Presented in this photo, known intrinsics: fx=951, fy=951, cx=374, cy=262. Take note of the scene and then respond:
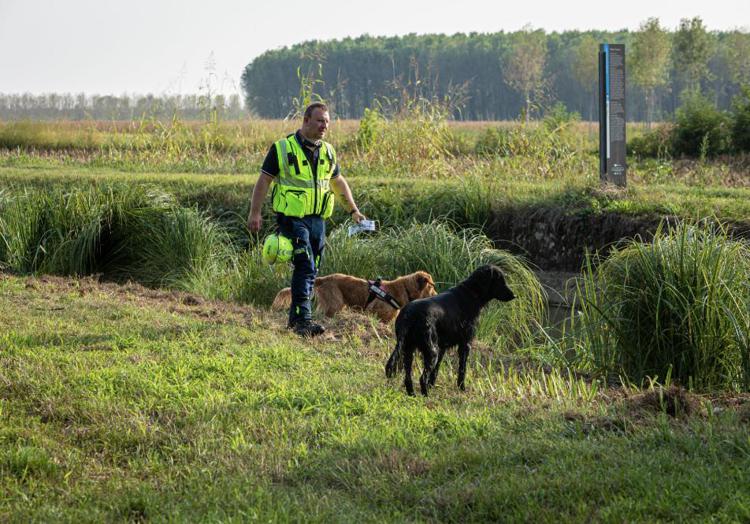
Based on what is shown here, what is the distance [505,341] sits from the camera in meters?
9.87

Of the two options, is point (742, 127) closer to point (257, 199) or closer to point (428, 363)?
point (257, 199)

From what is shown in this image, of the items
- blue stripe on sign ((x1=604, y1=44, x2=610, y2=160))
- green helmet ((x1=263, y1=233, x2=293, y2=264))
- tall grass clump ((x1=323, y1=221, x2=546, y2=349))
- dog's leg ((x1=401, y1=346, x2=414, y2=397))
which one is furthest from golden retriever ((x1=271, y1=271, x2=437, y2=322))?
blue stripe on sign ((x1=604, y1=44, x2=610, y2=160))

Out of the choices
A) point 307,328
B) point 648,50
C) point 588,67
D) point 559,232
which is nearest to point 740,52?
point 588,67

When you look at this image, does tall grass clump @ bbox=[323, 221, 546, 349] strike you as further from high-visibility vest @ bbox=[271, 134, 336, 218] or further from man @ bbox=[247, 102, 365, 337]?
high-visibility vest @ bbox=[271, 134, 336, 218]

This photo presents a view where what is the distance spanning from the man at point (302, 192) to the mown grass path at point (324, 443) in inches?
41.7

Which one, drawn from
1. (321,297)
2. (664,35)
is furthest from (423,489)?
(664,35)

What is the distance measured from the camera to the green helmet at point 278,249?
27.8 feet

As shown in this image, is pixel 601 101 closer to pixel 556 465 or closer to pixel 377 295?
pixel 377 295

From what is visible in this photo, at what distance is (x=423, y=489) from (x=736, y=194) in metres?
10.9

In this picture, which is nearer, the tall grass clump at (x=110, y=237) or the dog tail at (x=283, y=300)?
the dog tail at (x=283, y=300)

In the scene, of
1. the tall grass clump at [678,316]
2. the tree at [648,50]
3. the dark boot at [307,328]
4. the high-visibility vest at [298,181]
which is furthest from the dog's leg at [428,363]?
the tree at [648,50]

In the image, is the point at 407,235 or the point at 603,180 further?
the point at 603,180

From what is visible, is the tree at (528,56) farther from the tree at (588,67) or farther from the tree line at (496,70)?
the tree at (588,67)

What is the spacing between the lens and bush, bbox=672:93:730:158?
21.9 meters
